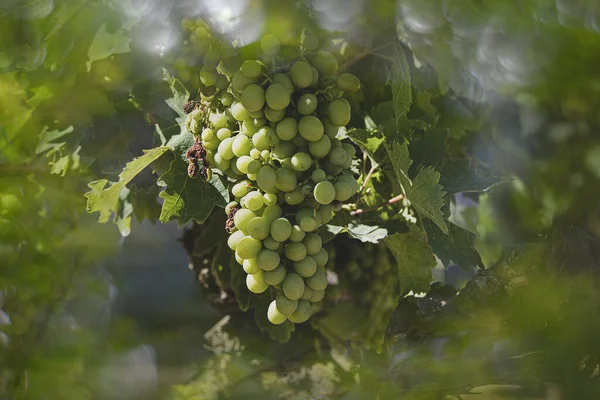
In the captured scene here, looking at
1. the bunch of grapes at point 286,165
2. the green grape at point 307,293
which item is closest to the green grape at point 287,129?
the bunch of grapes at point 286,165

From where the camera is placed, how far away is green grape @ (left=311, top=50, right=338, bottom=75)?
39 cm

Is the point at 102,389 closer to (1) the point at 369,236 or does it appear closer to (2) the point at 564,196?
(1) the point at 369,236

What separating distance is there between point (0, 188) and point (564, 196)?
815 mm

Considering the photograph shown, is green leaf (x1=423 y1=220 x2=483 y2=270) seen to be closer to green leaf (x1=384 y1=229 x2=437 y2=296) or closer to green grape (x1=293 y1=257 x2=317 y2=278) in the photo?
green leaf (x1=384 y1=229 x2=437 y2=296)

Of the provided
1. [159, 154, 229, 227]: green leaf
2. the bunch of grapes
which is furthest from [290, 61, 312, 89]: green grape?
[159, 154, 229, 227]: green leaf

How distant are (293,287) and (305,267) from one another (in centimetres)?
2

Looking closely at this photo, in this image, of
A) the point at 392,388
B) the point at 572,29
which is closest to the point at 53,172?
the point at 392,388

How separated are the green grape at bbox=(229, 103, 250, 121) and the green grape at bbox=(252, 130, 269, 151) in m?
0.02

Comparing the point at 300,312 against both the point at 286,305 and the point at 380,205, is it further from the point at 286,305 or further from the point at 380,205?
the point at 380,205

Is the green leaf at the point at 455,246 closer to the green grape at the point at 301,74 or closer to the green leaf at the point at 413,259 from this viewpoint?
the green leaf at the point at 413,259

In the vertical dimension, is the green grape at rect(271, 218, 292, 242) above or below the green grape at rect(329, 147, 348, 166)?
below

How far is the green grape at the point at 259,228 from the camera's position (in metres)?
0.37

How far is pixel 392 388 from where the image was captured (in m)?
0.52

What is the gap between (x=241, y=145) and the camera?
1.26 ft
